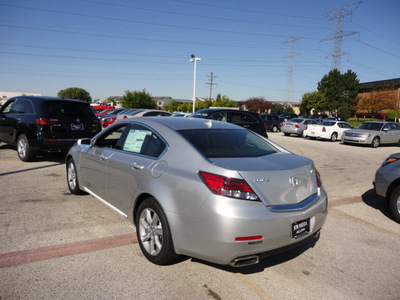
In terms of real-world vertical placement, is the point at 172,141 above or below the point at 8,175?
above

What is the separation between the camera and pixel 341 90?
68.5 m

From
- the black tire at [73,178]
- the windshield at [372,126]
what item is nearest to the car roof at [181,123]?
the black tire at [73,178]

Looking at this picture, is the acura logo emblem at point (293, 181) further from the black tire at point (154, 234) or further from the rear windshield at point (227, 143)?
the black tire at point (154, 234)

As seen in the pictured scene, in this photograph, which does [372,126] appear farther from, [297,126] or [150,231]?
[150,231]

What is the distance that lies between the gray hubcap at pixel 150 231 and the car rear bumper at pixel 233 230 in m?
0.37

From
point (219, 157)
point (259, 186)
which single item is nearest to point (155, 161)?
point (219, 157)

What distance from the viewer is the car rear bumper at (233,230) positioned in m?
2.60

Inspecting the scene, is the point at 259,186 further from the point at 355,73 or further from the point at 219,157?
the point at 355,73

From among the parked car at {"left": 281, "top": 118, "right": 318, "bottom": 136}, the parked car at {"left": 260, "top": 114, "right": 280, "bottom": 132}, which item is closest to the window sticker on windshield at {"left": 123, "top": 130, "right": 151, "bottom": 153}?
the parked car at {"left": 281, "top": 118, "right": 318, "bottom": 136}

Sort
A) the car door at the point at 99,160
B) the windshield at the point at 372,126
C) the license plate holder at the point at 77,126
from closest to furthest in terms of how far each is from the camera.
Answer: the car door at the point at 99,160
the license plate holder at the point at 77,126
the windshield at the point at 372,126

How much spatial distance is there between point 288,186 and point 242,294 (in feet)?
3.49

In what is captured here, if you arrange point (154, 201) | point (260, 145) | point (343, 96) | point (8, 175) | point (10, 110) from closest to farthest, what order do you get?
point (154, 201) < point (260, 145) < point (8, 175) < point (10, 110) < point (343, 96)

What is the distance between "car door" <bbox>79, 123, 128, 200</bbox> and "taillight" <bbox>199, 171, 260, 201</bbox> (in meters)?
1.91

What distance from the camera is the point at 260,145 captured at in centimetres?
384
